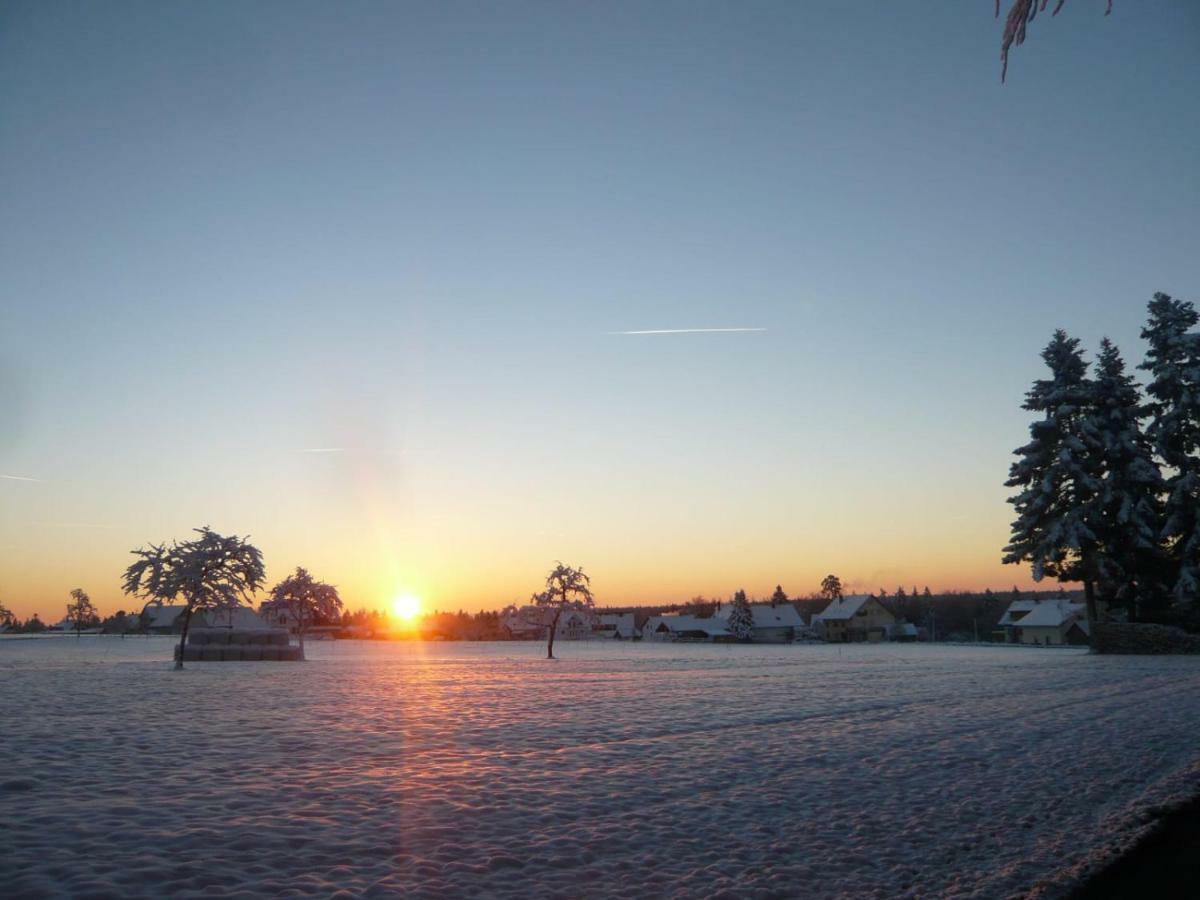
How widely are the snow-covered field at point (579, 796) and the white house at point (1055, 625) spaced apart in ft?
260

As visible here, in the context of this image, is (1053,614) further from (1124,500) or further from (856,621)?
(1124,500)

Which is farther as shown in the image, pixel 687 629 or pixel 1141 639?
pixel 687 629

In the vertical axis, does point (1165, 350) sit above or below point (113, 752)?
above

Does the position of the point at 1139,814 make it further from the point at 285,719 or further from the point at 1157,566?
the point at 1157,566

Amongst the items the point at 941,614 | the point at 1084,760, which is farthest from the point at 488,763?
Answer: the point at 941,614

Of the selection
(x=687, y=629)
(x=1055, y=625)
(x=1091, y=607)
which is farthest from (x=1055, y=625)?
(x=687, y=629)

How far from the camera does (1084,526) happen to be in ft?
131

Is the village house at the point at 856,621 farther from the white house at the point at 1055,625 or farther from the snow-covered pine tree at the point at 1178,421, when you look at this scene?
the snow-covered pine tree at the point at 1178,421

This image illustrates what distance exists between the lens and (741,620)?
124750 millimetres

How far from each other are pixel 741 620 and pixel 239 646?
296 ft

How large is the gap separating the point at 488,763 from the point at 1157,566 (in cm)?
4292

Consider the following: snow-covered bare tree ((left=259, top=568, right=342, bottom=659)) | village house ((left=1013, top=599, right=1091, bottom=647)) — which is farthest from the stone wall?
snow-covered bare tree ((left=259, top=568, right=342, bottom=659))

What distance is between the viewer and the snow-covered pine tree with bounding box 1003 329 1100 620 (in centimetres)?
4072

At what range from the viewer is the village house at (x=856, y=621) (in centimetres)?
12419
